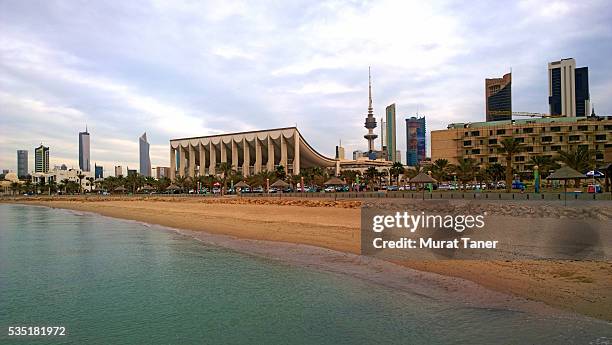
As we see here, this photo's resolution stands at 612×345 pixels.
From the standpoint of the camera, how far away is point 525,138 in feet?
342

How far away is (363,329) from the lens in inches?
431

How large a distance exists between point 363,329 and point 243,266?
877 cm

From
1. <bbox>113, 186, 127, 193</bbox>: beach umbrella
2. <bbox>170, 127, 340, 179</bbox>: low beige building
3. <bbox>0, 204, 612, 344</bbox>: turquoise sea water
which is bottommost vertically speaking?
<bbox>0, 204, 612, 344</bbox>: turquoise sea water

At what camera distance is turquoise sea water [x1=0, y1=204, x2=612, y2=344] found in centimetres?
1038

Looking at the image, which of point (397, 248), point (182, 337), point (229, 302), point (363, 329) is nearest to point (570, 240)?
point (397, 248)

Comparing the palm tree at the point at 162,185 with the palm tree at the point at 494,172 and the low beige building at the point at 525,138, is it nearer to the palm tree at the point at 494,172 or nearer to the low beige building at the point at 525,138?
the low beige building at the point at 525,138

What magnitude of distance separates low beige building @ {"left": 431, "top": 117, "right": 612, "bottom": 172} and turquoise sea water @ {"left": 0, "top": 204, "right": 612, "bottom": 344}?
89.8 meters

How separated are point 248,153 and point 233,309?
123022 millimetres

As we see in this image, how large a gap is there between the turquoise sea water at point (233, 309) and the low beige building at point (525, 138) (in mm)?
89806

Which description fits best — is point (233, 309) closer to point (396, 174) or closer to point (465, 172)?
point (465, 172)

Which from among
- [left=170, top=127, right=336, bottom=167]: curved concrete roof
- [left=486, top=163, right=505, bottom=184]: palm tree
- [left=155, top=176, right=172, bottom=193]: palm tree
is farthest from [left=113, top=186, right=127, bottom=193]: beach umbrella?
[left=486, top=163, right=505, bottom=184]: palm tree

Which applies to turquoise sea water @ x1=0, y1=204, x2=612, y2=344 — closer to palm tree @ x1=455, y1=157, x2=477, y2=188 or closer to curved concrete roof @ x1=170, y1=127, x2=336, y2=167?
palm tree @ x1=455, y1=157, x2=477, y2=188

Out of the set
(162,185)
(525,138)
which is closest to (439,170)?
(525,138)

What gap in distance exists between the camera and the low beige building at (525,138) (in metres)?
100
